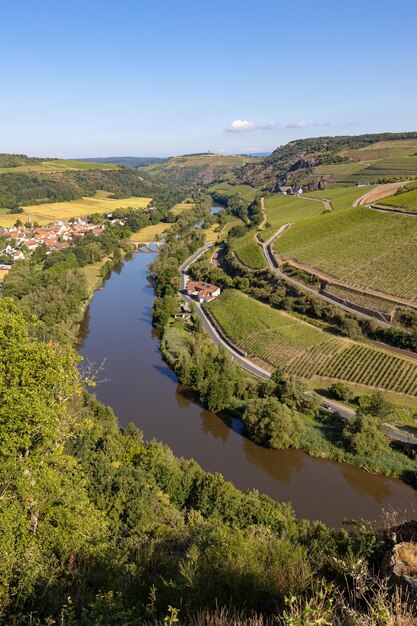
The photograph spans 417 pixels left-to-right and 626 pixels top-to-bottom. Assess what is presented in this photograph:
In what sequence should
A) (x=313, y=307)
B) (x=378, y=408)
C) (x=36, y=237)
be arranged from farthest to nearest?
(x=36, y=237) → (x=313, y=307) → (x=378, y=408)

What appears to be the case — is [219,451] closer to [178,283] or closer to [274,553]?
[274,553]

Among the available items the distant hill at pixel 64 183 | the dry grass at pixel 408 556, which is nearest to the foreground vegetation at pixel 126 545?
the dry grass at pixel 408 556

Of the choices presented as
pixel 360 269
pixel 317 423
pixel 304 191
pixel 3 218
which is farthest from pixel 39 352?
pixel 304 191

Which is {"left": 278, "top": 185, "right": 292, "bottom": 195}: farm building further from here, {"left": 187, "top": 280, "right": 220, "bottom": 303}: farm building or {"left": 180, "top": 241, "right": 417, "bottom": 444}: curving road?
{"left": 187, "top": 280, "right": 220, "bottom": 303}: farm building

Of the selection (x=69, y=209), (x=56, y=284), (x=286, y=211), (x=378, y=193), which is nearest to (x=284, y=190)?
(x=286, y=211)

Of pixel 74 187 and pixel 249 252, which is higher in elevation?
pixel 74 187

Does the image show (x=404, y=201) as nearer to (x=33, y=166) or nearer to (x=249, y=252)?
(x=249, y=252)
